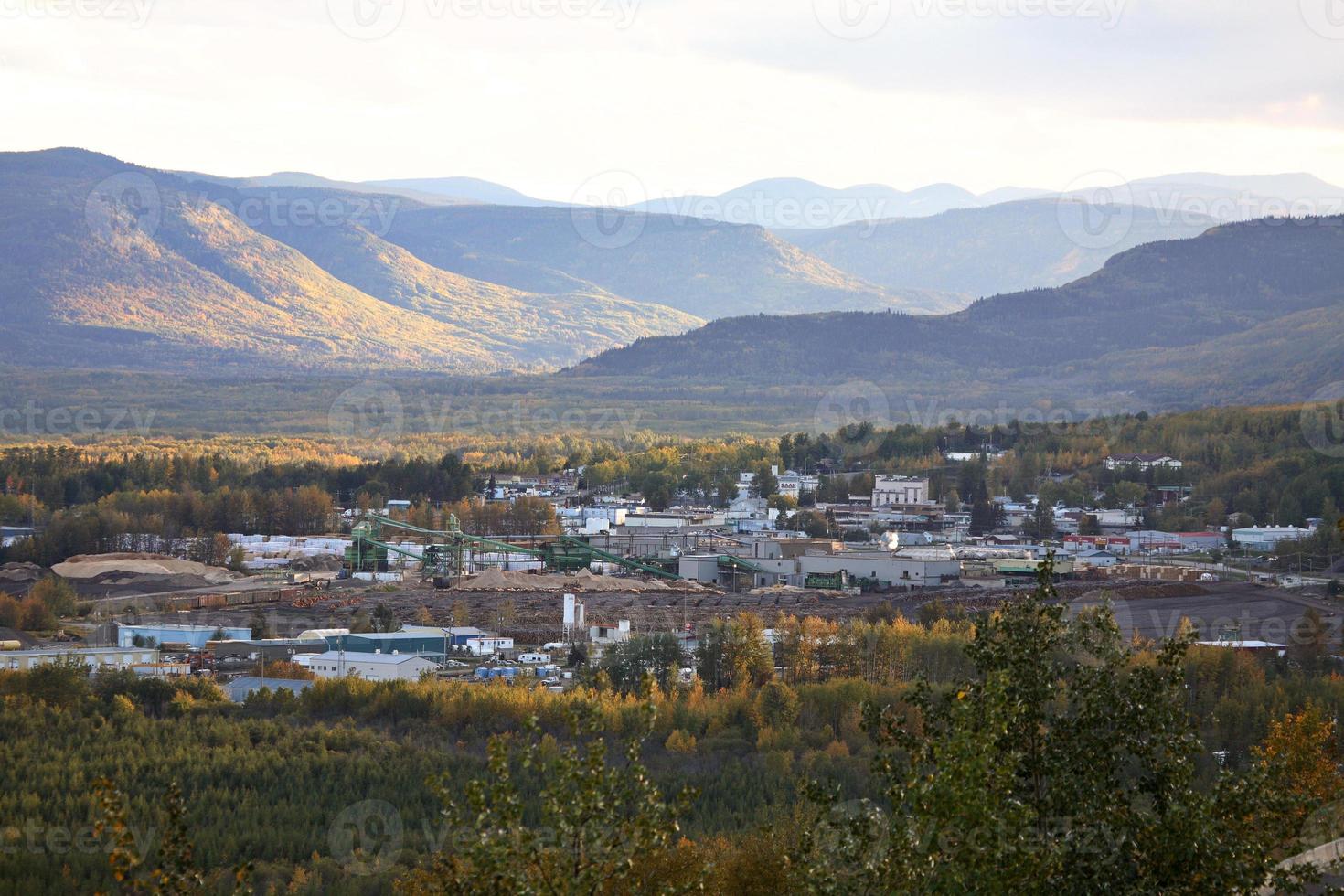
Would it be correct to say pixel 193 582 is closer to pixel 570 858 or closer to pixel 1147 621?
pixel 1147 621

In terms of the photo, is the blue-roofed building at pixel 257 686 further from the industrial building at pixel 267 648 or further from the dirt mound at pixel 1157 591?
the dirt mound at pixel 1157 591

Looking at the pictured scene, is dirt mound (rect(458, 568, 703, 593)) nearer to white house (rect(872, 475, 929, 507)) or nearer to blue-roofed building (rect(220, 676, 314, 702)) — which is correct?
blue-roofed building (rect(220, 676, 314, 702))

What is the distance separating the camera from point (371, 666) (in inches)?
1763

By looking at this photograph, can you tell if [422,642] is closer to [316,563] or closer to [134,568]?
[134,568]

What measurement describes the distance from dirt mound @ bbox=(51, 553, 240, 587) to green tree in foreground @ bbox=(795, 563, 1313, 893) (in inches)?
2103

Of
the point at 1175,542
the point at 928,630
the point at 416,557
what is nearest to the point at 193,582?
the point at 416,557

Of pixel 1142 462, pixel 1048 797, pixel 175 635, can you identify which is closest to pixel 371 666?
pixel 175 635

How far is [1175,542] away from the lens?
244 feet

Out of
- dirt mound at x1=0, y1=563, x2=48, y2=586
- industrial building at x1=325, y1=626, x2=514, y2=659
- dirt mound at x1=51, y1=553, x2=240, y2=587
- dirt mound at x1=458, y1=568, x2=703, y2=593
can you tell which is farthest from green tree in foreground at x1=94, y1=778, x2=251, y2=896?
dirt mound at x1=51, y1=553, x2=240, y2=587

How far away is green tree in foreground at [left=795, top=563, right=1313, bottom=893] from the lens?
1240 cm

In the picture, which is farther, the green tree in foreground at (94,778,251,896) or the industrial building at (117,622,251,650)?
the industrial building at (117,622,251,650)

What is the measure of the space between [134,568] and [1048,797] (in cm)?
5608

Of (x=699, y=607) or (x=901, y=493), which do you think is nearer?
(x=699, y=607)

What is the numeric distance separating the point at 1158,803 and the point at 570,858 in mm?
4651
